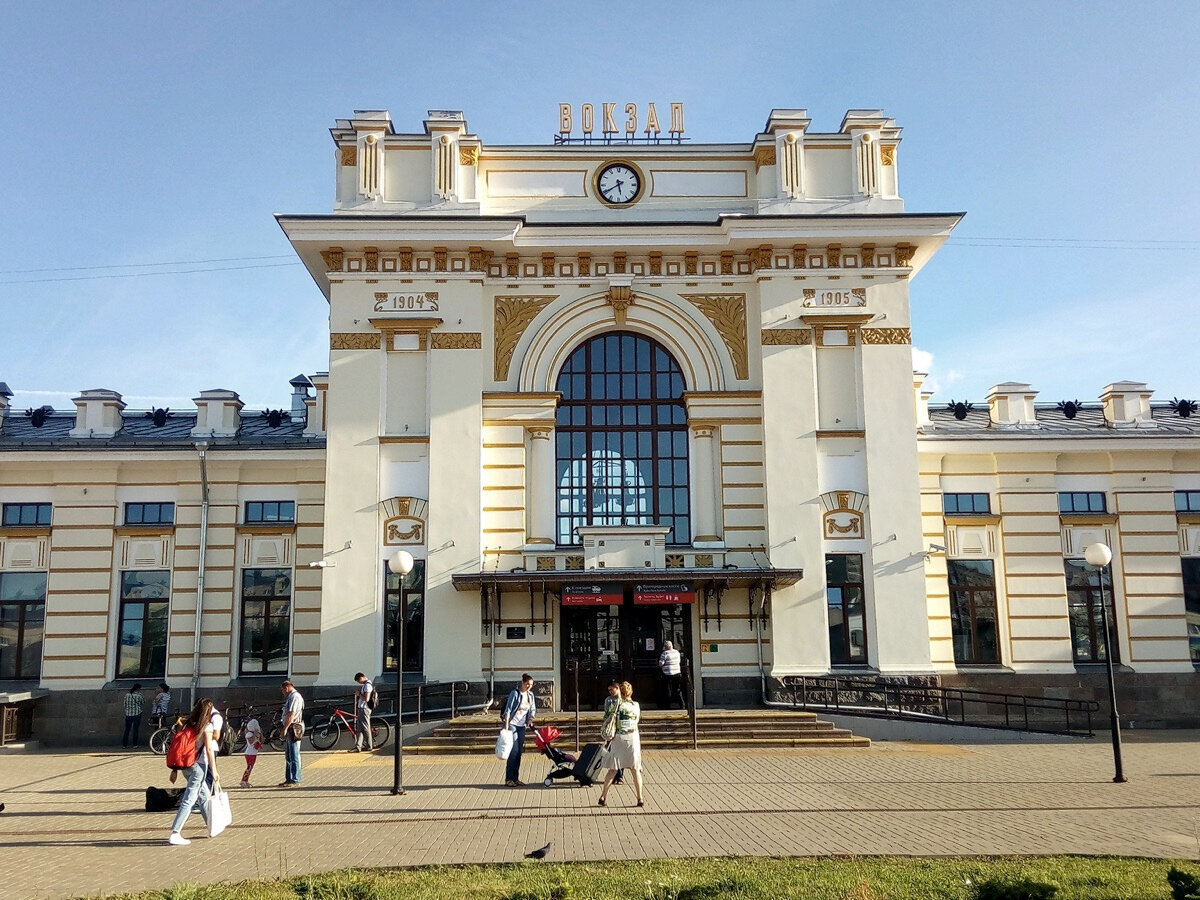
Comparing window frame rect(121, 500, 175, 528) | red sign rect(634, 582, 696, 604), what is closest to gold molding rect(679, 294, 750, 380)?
red sign rect(634, 582, 696, 604)

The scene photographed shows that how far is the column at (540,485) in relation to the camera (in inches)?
947

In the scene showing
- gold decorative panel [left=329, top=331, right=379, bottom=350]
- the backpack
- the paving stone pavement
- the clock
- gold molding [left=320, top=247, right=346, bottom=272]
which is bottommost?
the paving stone pavement

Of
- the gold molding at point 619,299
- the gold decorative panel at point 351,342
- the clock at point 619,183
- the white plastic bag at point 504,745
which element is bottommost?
the white plastic bag at point 504,745

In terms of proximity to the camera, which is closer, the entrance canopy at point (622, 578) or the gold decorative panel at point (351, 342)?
the entrance canopy at point (622, 578)

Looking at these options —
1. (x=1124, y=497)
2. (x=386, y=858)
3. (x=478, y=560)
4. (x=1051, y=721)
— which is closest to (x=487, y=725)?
(x=478, y=560)

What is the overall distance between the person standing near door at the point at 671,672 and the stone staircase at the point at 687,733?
1000 mm

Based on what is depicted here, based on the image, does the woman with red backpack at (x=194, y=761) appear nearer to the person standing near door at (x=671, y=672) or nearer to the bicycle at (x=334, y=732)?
the bicycle at (x=334, y=732)

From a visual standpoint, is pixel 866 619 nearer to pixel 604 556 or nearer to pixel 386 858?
pixel 604 556

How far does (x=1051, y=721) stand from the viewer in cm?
2466

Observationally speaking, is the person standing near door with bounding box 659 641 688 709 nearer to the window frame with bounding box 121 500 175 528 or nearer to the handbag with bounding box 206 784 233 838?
the handbag with bounding box 206 784 233 838

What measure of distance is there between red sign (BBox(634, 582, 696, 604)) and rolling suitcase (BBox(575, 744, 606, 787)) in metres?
6.01

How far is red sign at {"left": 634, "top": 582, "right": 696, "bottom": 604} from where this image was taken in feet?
73.1

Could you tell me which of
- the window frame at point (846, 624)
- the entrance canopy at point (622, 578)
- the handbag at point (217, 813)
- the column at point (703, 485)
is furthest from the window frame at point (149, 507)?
the window frame at point (846, 624)

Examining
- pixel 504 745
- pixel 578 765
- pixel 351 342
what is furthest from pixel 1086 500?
pixel 351 342
